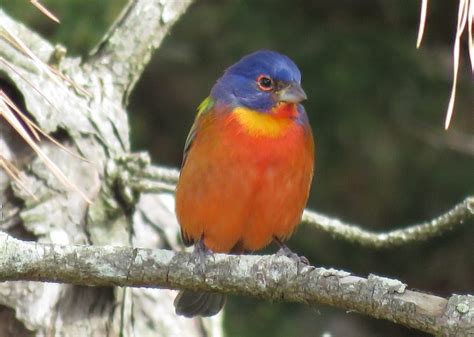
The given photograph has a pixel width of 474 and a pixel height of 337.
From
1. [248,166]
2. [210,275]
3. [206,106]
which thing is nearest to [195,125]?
[206,106]

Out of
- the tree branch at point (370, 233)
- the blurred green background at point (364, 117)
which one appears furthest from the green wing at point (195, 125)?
the blurred green background at point (364, 117)

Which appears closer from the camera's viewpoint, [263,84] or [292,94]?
→ [292,94]

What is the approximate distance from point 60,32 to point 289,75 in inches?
57.2

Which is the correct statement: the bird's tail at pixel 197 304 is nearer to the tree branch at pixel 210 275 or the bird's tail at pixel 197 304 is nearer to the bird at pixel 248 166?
the bird at pixel 248 166

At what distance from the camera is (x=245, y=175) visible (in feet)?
15.1

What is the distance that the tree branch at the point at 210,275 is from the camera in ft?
10.3

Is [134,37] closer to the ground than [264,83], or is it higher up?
closer to the ground

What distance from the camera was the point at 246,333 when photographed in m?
5.66

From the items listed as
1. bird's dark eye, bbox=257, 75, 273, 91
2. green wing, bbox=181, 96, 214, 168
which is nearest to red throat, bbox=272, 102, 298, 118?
bird's dark eye, bbox=257, 75, 273, 91

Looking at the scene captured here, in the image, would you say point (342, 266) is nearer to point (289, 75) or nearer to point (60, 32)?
point (289, 75)

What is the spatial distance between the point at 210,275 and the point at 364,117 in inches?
118

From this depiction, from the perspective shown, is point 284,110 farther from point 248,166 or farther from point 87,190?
point 87,190

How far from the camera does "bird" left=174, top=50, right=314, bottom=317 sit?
15.2 ft

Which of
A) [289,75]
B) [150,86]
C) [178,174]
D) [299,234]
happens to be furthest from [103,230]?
[150,86]
